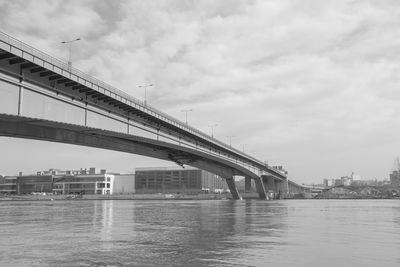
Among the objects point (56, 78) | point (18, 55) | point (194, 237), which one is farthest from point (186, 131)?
point (194, 237)

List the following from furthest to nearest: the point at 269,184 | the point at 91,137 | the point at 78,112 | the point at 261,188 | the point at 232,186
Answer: the point at 269,184, the point at 261,188, the point at 232,186, the point at 91,137, the point at 78,112

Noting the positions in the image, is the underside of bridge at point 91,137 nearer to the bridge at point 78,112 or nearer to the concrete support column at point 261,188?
the bridge at point 78,112

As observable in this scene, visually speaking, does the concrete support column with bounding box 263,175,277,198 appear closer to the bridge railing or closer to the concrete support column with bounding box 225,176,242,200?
the concrete support column with bounding box 225,176,242,200

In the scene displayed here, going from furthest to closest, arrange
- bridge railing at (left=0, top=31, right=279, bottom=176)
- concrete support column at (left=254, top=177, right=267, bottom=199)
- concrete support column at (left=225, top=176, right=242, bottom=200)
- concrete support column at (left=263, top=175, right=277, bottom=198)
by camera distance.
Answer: concrete support column at (left=263, top=175, right=277, bottom=198) → concrete support column at (left=254, top=177, right=267, bottom=199) → concrete support column at (left=225, top=176, right=242, bottom=200) → bridge railing at (left=0, top=31, right=279, bottom=176)

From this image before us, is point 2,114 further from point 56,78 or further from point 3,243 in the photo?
point 3,243

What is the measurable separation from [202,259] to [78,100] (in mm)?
36119

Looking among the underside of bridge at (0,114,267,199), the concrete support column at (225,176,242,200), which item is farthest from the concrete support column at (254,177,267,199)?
the underside of bridge at (0,114,267,199)

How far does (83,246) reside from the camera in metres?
20.6

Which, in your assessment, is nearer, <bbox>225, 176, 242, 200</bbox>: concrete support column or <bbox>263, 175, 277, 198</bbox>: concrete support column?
<bbox>225, 176, 242, 200</bbox>: concrete support column

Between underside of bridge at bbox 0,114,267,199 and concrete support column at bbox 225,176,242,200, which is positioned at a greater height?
underside of bridge at bbox 0,114,267,199

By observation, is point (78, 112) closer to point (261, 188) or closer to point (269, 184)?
point (261, 188)

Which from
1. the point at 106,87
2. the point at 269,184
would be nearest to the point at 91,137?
the point at 106,87

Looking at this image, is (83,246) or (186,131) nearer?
(83,246)

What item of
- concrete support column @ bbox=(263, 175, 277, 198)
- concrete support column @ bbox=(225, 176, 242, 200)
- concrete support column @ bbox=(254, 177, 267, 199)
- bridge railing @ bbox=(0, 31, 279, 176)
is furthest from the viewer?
concrete support column @ bbox=(263, 175, 277, 198)
